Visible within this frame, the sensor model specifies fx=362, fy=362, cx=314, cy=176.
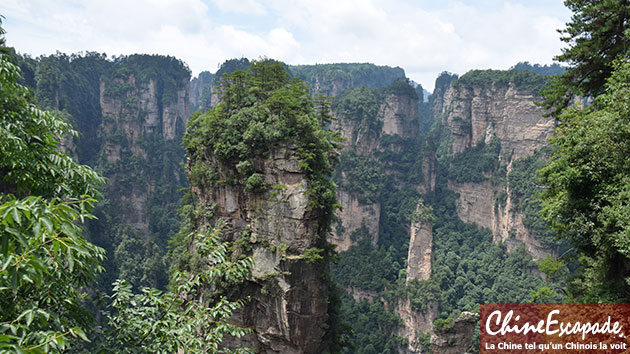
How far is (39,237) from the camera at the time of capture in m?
2.91

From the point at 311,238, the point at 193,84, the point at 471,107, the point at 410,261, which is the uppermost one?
the point at 193,84

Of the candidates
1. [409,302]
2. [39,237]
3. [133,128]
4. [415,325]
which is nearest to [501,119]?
[409,302]

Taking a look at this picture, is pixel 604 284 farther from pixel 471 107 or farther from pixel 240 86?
pixel 471 107

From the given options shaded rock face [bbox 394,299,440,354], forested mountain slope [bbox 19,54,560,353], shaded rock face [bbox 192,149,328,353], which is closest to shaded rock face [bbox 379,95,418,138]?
forested mountain slope [bbox 19,54,560,353]

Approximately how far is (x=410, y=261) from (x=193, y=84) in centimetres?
10035

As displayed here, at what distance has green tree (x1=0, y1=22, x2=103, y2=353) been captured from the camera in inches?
107

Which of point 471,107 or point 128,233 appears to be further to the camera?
point 471,107

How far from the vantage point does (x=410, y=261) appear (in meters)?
44.9

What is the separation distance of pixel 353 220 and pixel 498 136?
82.4ft

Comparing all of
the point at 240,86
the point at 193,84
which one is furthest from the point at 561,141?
the point at 193,84

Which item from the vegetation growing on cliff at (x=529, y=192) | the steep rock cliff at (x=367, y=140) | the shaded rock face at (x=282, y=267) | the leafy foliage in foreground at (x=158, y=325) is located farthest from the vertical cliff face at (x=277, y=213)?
the vegetation growing on cliff at (x=529, y=192)

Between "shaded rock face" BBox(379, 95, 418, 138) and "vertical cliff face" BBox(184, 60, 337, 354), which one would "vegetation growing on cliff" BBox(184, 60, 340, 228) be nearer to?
"vertical cliff face" BBox(184, 60, 337, 354)

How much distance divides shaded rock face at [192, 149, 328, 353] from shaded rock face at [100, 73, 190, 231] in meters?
47.2

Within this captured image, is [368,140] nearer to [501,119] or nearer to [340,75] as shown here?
[501,119]
